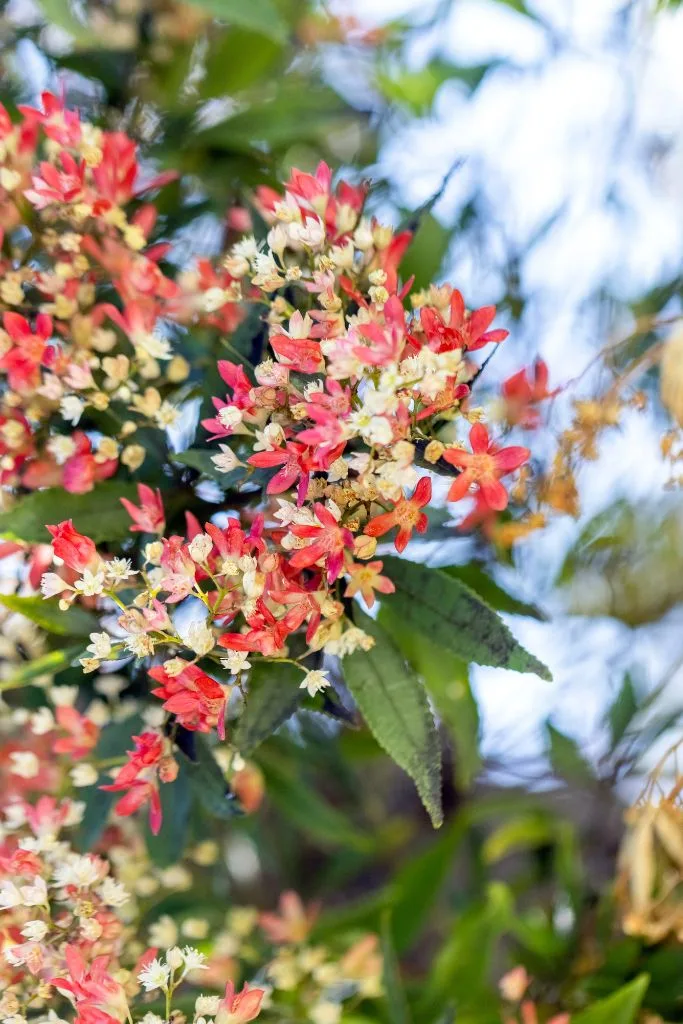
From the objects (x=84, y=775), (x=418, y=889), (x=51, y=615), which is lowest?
(x=418, y=889)

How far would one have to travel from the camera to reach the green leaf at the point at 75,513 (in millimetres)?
562

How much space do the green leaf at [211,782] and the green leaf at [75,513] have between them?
0.15m

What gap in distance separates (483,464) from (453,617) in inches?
4.2

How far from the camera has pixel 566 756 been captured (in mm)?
1008

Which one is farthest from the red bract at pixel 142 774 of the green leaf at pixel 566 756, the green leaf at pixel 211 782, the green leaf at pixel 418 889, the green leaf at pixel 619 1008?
the green leaf at pixel 566 756

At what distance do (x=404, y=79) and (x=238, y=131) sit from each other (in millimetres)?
218

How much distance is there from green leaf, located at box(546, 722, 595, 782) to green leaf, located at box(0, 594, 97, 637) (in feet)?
1.92

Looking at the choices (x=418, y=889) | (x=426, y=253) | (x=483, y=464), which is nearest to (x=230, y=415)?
(x=483, y=464)

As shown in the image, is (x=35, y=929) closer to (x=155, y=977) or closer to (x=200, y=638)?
(x=155, y=977)

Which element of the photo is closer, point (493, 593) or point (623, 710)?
point (493, 593)

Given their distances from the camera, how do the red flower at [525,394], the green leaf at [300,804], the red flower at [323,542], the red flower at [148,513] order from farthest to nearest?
1. the green leaf at [300,804]
2. the red flower at [525,394]
3. the red flower at [148,513]
4. the red flower at [323,542]

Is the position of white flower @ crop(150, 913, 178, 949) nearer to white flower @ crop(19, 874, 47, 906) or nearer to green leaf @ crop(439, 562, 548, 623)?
white flower @ crop(19, 874, 47, 906)

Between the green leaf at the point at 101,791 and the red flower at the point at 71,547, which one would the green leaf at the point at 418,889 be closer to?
the green leaf at the point at 101,791

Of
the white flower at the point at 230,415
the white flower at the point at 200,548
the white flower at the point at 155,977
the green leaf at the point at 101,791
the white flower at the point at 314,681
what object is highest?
the white flower at the point at 230,415
